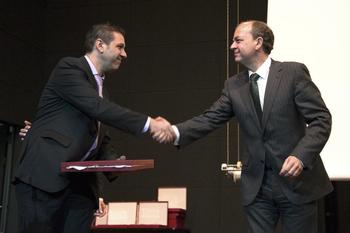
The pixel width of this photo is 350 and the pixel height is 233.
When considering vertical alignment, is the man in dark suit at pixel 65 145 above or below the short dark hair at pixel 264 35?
below

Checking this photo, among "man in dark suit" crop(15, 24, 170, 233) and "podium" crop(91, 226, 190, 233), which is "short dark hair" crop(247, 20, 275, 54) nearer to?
"man in dark suit" crop(15, 24, 170, 233)

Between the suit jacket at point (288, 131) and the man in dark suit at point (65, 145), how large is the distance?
0.41 metres

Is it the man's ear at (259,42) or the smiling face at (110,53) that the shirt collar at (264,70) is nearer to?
the man's ear at (259,42)

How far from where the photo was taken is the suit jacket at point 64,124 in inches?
85.3

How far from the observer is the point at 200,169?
4898 millimetres

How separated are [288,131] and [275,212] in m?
0.33

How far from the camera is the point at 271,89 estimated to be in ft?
7.55

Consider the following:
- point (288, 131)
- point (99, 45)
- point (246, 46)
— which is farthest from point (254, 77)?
point (99, 45)

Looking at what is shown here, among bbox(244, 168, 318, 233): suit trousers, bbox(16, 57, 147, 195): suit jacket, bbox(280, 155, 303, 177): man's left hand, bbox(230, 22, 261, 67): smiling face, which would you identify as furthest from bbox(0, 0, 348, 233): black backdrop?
bbox(280, 155, 303, 177): man's left hand

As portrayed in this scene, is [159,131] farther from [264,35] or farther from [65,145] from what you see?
[264,35]

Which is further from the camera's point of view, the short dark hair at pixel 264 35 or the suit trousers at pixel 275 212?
the short dark hair at pixel 264 35

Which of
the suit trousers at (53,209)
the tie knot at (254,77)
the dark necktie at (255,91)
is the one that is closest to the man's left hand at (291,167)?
the dark necktie at (255,91)

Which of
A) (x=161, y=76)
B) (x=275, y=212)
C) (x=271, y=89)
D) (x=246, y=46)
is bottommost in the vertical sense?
(x=275, y=212)

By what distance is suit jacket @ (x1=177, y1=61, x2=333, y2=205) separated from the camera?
2.19 m
